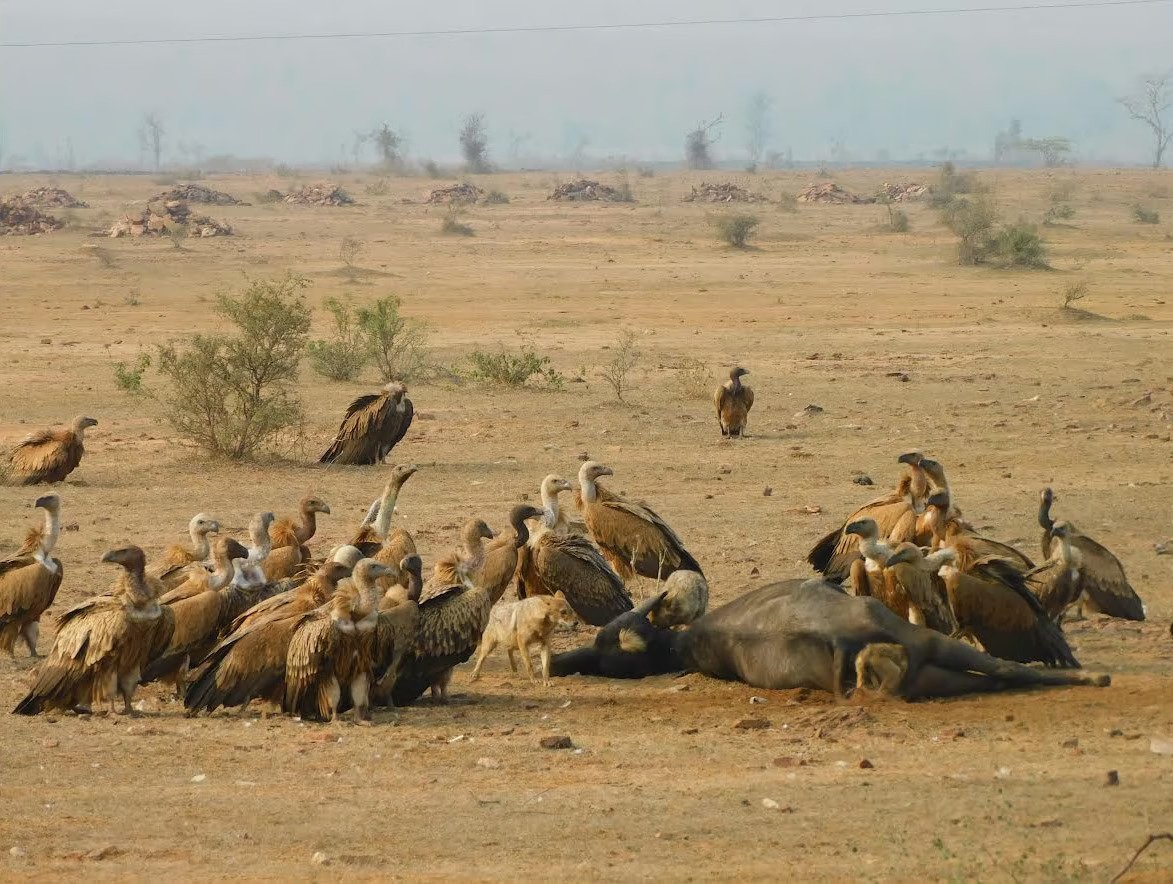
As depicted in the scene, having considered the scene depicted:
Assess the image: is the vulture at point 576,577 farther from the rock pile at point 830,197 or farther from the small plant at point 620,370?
the rock pile at point 830,197

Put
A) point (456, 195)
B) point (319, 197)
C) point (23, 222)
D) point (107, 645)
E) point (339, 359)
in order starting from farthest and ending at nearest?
point (456, 195)
point (319, 197)
point (23, 222)
point (339, 359)
point (107, 645)

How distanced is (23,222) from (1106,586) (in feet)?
137

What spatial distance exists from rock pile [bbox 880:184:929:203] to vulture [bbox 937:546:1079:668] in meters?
59.0

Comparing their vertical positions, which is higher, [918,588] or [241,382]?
[241,382]

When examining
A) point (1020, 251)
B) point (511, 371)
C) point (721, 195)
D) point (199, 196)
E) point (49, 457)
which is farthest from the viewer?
point (721, 195)

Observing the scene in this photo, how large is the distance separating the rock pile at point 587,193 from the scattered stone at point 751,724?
5742cm

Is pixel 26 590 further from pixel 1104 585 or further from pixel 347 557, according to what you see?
pixel 1104 585

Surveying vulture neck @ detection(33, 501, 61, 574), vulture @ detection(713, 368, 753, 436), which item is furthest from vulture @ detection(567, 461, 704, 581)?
vulture @ detection(713, 368, 753, 436)

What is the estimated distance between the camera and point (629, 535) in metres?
11.8

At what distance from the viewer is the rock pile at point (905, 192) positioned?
68.4m

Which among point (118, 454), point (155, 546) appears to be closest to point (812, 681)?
point (155, 546)

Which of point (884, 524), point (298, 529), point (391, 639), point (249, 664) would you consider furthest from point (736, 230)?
point (249, 664)

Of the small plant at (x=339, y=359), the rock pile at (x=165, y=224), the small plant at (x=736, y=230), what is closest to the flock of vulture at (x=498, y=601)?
the small plant at (x=339, y=359)

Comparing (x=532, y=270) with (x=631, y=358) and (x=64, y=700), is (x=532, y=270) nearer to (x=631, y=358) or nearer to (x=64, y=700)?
(x=631, y=358)
